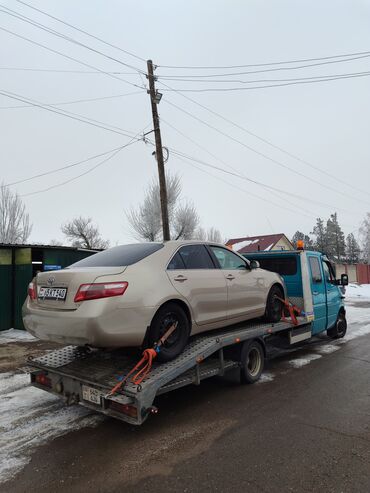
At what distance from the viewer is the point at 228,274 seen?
213 inches

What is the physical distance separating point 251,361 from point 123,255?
2713 mm

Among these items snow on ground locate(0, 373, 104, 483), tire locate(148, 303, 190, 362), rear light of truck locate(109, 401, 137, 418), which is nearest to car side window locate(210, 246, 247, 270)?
tire locate(148, 303, 190, 362)

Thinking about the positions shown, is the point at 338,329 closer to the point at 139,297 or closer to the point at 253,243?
the point at 139,297

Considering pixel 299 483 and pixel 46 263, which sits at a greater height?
pixel 46 263

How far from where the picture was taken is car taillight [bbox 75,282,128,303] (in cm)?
380

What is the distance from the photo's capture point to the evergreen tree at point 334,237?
274 ft

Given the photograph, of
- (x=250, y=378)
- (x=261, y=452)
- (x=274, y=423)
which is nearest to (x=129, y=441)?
(x=261, y=452)

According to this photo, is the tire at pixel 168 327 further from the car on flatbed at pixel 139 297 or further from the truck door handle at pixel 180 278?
the truck door handle at pixel 180 278

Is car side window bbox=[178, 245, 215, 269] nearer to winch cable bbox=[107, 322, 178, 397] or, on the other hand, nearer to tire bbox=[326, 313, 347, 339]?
winch cable bbox=[107, 322, 178, 397]

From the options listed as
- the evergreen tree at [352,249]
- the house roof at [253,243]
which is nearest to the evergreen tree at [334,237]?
the evergreen tree at [352,249]

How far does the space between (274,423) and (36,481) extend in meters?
2.46

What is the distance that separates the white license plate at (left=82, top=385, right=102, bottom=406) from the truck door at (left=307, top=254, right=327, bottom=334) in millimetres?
4950

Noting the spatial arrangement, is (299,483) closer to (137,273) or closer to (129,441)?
(129,441)

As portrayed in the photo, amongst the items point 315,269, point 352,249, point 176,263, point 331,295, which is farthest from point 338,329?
point 352,249
